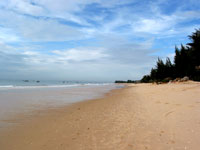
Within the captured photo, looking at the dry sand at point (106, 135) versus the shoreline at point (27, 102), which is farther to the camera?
the shoreline at point (27, 102)

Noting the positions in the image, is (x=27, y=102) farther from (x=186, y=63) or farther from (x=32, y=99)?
(x=186, y=63)

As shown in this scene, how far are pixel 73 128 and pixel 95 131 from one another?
852mm

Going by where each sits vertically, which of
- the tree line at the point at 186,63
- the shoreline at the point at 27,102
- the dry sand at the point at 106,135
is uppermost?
the tree line at the point at 186,63

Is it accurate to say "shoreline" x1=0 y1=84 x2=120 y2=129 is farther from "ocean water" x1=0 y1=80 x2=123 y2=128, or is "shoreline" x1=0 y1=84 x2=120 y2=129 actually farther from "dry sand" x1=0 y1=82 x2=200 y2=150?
"dry sand" x1=0 y1=82 x2=200 y2=150

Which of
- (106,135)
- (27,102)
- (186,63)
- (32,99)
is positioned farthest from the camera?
(186,63)

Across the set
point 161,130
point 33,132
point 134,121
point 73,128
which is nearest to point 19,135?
point 33,132

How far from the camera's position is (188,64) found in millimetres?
38219

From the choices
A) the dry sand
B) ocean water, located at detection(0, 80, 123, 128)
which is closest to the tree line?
ocean water, located at detection(0, 80, 123, 128)

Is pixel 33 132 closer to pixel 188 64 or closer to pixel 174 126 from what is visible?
pixel 174 126

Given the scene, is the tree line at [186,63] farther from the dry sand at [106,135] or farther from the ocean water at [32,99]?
the dry sand at [106,135]

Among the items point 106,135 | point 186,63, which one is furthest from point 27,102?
point 186,63

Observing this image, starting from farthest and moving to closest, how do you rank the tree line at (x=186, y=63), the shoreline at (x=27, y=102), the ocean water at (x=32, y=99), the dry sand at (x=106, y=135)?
1. the tree line at (x=186, y=63)
2. the ocean water at (x=32, y=99)
3. the shoreline at (x=27, y=102)
4. the dry sand at (x=106, y=135)

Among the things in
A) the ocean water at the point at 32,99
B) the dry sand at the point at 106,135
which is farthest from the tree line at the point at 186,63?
the dry sand at the point at 106,135

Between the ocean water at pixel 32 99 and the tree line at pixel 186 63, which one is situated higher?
the tree line at pixel 186 63
